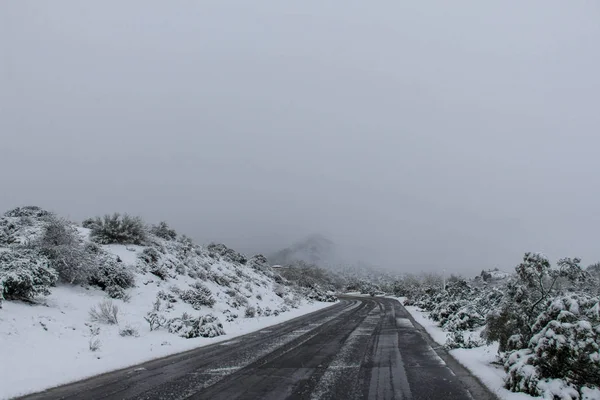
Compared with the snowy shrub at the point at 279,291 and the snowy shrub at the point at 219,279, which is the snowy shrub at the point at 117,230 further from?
the snowy shrub at the point at 279,291

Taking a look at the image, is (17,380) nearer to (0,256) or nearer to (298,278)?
(0,256)

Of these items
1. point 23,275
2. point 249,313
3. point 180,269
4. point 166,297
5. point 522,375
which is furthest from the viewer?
point 249,313

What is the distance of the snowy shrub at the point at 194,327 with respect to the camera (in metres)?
16.1

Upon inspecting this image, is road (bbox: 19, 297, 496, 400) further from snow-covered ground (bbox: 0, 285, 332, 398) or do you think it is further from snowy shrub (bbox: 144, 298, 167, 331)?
snowy shrub (bbox: 144, 298, 167, 331)

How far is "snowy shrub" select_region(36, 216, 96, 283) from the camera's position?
15508mm

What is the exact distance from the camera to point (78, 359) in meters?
10.5

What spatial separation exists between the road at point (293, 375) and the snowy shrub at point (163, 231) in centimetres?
1778

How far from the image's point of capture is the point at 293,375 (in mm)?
9398

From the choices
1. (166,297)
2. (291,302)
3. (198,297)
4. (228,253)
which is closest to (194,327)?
(166,297)

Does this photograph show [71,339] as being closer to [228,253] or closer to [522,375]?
[522,375]

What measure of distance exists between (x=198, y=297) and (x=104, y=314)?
774 centimetres

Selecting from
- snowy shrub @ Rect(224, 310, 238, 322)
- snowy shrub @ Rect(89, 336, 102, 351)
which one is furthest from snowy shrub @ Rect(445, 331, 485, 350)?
snowy shrub @ Rect(224, 310, 238, 322)

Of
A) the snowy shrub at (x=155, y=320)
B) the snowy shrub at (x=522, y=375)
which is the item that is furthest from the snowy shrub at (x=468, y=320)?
the snowy shrub at (x=155, y=320)

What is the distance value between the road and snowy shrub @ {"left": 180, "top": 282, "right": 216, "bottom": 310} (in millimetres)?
6528
